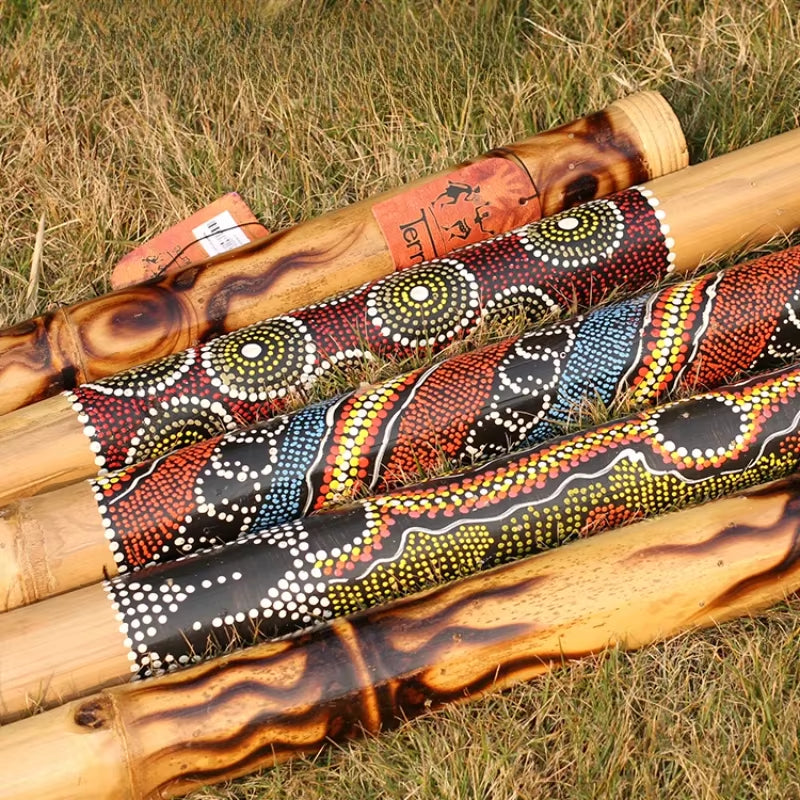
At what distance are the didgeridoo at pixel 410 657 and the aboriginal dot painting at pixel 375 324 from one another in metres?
0.53

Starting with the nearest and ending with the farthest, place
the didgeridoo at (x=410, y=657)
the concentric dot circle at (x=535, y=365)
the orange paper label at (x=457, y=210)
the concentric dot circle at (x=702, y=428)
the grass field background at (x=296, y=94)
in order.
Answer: the didgeridoo at (x=410, y=657), the concentric dot circle at (x=702, y=428), the concentric dot circle at (x=535, y=365), the orange paper label at (x=457, y=210), the grass field background at (x=296, y=94)

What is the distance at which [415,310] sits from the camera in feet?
7.96

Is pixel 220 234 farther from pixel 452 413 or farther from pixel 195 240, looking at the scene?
pixel 452 413

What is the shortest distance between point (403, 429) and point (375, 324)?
28cm

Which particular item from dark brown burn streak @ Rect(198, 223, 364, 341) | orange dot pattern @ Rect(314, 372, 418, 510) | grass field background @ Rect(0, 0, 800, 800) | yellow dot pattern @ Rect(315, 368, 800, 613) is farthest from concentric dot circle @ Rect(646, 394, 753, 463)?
grass field background @ Rect(0, 0, 800, 800)

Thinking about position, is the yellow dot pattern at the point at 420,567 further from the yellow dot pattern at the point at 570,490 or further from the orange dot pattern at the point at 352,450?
the orange dot pattern at the point at 352,450

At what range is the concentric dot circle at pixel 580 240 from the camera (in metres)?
2.46

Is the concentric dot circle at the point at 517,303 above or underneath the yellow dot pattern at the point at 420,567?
above

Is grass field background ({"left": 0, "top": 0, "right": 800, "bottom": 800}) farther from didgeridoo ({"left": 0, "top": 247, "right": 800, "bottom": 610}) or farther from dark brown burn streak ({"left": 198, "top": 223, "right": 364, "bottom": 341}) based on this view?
didgeridoo ({"left": 0, "top": 247, "right": 800, "bottom": 610})

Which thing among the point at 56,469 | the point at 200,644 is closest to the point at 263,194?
the point at 56,469

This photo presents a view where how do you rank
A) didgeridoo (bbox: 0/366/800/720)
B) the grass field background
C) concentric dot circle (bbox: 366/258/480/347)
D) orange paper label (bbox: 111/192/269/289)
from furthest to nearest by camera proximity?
the grass field background < orange paper label (bbox: 111/192/269/289) < concentric dot circle (bbox: 366/258/480/347) < didgeridoo (bbox: 0/366/800/720)

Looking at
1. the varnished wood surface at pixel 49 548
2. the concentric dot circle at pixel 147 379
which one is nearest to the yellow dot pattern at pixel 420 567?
the varnished wood surface at pixel 49 548

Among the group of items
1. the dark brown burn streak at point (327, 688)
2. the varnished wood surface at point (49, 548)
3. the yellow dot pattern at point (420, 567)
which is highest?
the varnished wood surface at point (49, 548)

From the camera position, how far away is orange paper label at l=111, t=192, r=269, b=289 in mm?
2734
